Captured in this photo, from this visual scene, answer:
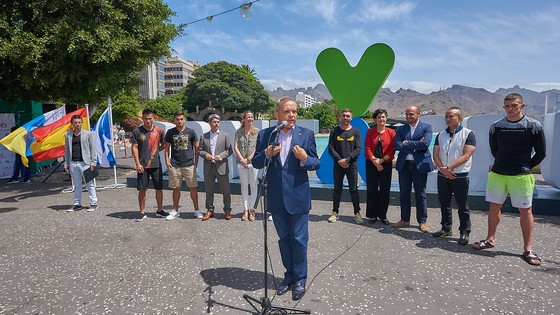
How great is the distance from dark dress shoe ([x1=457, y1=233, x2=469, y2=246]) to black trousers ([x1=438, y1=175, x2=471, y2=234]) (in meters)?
0.05

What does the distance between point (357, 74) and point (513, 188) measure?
4188 millimetres

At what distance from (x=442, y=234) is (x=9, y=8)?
10.8 metres

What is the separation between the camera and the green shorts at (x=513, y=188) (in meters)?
3.71

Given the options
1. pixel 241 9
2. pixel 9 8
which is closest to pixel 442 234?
pixel 241 9

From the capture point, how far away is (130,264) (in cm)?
383

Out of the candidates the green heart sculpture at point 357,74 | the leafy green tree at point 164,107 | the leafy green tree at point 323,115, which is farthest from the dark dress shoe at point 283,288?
the leafy green tree at point 323,115

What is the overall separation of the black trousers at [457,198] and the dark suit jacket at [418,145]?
30cm

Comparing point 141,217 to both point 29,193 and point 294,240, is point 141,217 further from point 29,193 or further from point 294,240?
point 29,193

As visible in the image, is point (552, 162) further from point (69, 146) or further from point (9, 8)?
point (9, 8)

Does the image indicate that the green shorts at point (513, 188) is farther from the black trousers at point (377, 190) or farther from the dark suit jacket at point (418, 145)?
the black trousers at point (377, 190)

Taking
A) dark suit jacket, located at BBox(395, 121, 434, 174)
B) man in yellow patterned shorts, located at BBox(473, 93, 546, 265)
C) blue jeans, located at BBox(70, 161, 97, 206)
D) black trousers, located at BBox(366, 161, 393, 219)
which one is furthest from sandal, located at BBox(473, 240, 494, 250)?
blue jeans, located at BBox(70, 161, 97, 206)

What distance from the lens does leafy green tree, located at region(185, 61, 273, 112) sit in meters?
49.5

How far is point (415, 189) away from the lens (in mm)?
4906

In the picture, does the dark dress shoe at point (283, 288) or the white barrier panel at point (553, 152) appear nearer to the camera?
the dark dress shoe at point (283, 288)
